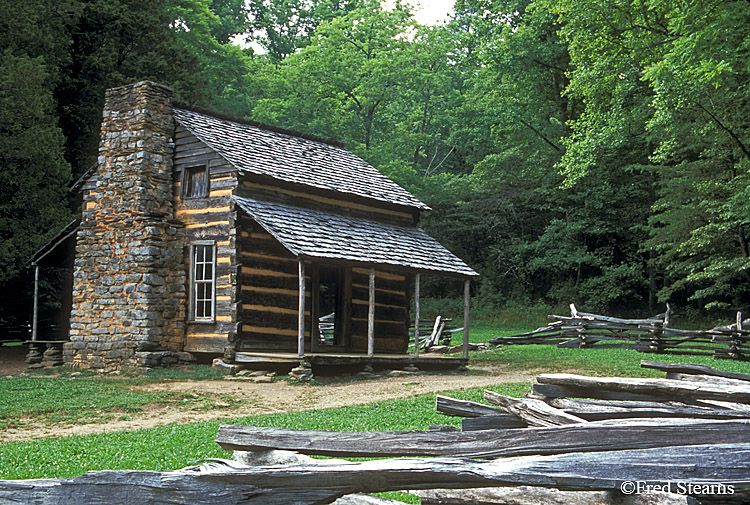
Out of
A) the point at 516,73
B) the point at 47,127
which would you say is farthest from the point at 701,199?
the point at 47,127

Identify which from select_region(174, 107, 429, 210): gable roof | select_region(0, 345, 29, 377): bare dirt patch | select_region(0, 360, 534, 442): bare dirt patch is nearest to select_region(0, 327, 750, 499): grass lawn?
select_region(0, 360, 534, 442): bare dirt patch

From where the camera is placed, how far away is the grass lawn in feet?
24.7

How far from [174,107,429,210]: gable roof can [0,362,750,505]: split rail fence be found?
46.0 ft

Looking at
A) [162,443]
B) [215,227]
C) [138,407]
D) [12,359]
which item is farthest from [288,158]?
[162,443]

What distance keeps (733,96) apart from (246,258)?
1401 centimetres

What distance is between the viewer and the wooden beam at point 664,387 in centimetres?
522

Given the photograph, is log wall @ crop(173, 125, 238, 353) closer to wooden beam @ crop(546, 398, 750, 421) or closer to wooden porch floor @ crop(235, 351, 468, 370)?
wooden porch floor @ crop(235, 351, 468, 370)

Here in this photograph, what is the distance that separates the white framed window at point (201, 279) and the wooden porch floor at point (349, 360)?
1.97m

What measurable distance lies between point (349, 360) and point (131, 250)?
608cm

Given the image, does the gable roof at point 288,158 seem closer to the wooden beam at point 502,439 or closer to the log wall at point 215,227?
the log wall at point 215,227

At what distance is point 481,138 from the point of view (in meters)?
40.0

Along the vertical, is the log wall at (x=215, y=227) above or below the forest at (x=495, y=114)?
below

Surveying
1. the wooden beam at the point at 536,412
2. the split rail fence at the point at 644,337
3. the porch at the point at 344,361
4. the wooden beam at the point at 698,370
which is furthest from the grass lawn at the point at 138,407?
the wooden beam at the point at 698,370

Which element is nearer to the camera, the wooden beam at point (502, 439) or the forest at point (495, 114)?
the wooden beam at point (502, 439)
